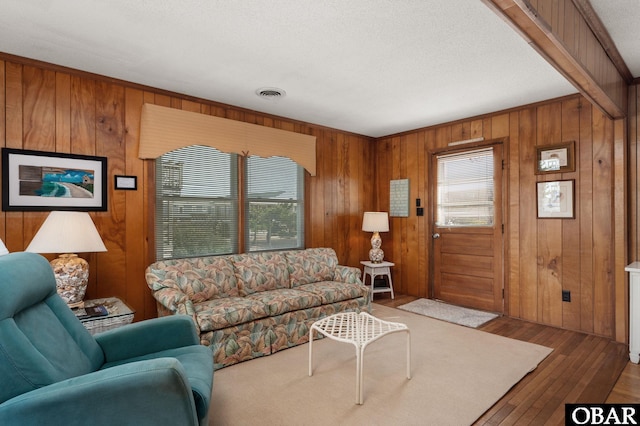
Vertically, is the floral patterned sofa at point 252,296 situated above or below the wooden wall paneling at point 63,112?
below

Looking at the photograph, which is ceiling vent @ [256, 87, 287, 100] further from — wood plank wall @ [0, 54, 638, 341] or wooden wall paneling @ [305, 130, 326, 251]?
wooden wall paneling @ [305, 130, 326, 251]

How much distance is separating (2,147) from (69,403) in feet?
7.62

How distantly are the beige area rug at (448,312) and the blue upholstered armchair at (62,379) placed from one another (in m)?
3.03

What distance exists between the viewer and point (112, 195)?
3109 millimetres

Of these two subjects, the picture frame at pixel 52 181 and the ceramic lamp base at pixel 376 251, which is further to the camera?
the ceramic lamp base at pixel 376 251

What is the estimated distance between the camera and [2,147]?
8.60 ft

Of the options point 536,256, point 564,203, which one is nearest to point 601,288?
point 536,256

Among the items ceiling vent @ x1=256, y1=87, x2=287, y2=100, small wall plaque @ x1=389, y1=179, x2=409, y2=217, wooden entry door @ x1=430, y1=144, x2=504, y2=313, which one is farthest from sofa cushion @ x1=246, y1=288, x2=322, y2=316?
small wall plaque @ x1=389, y1=179, x2=409, y2=217

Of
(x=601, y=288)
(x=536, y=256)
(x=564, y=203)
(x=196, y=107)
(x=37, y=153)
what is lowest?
(x=601, y=288)

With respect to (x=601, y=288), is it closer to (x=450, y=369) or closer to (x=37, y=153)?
(x=450, y=369)

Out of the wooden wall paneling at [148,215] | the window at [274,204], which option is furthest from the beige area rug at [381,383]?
the window at [274,204]

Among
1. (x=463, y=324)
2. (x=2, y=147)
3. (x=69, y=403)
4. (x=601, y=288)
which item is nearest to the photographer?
(x=69, y=403)

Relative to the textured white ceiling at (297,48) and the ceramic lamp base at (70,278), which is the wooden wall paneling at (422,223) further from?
the ceramic lamp base at (70,278)

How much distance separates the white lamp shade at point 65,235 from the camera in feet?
7.80
